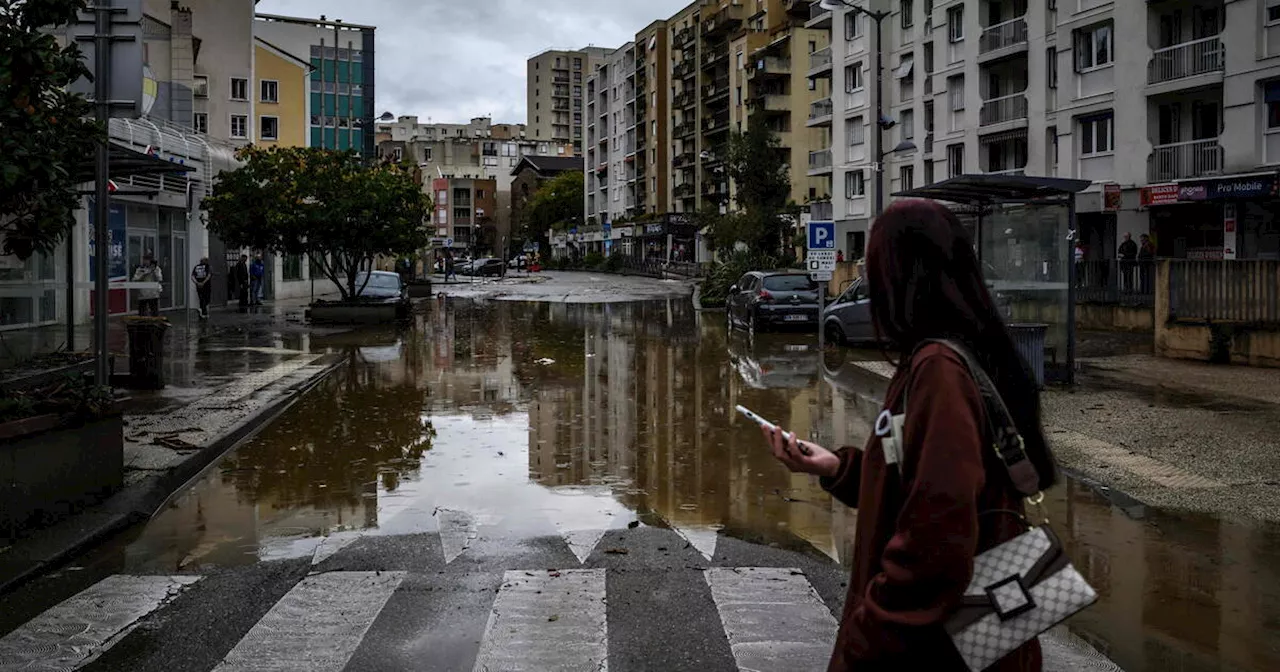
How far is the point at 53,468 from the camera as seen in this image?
736 centimetres

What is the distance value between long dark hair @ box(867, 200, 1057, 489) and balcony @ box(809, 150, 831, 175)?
201 ft

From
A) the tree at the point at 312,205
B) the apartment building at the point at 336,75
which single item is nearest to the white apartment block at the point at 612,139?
the apartment building at the point at 336,75

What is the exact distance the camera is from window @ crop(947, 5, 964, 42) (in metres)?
46.4

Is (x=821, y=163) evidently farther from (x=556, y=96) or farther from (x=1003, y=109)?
(x=556, y=96)

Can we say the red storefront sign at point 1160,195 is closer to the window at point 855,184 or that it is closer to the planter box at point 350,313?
the planter box at point 350,313

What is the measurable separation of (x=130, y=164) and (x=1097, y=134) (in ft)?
105

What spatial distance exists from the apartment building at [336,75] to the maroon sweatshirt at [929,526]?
8341 cm

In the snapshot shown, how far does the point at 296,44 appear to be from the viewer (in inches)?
3312

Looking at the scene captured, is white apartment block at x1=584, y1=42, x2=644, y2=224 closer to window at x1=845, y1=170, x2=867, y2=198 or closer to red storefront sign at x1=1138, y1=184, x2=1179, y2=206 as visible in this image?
window at x1=845, y1=170, x2=867, y2=198

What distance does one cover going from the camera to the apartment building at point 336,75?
275 ft

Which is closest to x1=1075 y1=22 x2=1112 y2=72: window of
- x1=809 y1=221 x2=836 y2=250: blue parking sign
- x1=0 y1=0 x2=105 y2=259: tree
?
x1=809 y1=221 x2=836 y2=250: blue parking sign

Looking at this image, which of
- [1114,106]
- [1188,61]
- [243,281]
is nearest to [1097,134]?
[1114,106]

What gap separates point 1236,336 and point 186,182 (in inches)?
941

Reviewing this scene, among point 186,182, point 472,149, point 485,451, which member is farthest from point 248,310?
point 472,149
